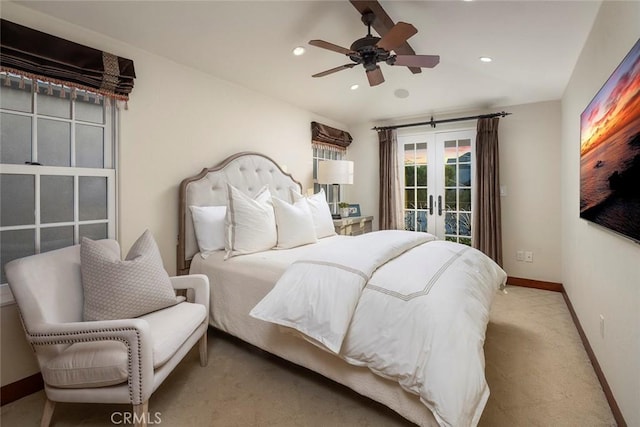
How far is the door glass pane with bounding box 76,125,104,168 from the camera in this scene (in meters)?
2.20

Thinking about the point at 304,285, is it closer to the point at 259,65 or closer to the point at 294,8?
the point at 294,8

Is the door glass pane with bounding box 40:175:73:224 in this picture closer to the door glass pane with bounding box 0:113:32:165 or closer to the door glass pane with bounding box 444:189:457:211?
the door glass pane with bounding box 0:113:32:165

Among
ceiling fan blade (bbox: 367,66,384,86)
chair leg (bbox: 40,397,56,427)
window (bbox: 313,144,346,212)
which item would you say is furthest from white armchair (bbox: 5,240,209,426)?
window (bbox: 313,144,346,212)

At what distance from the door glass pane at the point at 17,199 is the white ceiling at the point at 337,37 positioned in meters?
1.09

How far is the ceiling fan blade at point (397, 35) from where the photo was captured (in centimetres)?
186

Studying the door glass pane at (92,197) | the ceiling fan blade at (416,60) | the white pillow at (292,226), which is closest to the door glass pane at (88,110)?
the door glass pane at (92,197)

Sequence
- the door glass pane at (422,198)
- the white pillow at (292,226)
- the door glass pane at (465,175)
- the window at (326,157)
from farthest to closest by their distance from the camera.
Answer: the door glass pane at (422,198)
the window at (326,157)
the door glass pane at (465,175)
the white pillow at (292,226)

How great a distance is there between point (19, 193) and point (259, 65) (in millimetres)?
2151

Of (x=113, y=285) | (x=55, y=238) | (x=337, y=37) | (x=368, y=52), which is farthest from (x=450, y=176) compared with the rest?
(x=55, y=238)

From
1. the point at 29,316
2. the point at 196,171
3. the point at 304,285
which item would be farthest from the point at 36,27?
the point at 304,285

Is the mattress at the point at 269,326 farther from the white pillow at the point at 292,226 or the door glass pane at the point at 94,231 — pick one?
the door glass pane at the point at 94,231

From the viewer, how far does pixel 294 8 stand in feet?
7.75

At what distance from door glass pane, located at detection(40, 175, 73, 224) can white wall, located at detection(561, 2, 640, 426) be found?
330 cm
